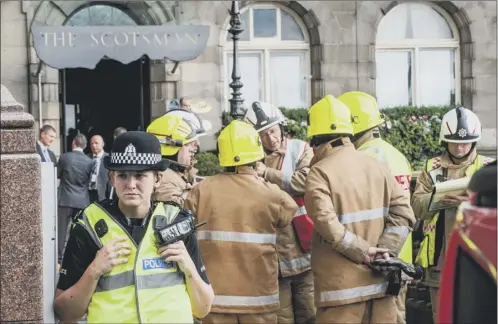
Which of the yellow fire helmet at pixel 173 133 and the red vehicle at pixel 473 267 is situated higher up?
the yellow fire helmet at pixel 173 133

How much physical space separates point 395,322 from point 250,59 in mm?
14532

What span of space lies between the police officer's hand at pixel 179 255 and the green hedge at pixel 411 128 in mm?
15070

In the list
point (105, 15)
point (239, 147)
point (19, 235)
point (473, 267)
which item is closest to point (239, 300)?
point (239, 147)

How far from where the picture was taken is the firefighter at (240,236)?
6977 millimetres

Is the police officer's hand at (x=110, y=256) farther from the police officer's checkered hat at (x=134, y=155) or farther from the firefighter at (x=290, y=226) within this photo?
the firefighter at (x=290, y=226)

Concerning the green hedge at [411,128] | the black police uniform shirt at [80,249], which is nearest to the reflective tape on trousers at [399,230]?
the black police uniform shirt at [80,249]

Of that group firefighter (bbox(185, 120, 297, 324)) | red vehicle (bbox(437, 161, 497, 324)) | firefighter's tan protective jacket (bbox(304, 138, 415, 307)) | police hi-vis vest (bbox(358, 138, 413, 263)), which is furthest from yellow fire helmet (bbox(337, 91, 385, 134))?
red vehicle (bbox(437, 161, 497, 324))

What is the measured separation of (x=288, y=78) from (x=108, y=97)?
369cm

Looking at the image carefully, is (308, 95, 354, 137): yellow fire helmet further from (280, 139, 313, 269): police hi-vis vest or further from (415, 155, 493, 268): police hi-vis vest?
(415, 155, 493, 268): police hi-vis vest

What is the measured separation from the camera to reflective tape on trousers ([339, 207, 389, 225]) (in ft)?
22.1

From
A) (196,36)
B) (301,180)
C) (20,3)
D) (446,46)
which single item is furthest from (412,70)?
(301,180)

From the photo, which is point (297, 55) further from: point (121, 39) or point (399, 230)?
point (399, 230)

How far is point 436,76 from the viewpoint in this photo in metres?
21.9

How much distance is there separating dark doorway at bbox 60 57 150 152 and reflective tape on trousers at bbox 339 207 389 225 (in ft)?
45.5
